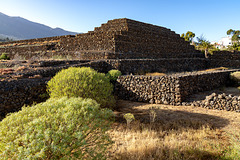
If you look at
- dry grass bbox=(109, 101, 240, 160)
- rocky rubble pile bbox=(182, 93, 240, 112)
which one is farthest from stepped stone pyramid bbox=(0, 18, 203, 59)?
dry grass bbox=(109, 101, 240, 160)

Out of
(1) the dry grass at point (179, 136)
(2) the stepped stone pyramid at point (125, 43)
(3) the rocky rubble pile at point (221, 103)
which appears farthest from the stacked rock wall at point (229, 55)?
(1) the dry grass at point (179, 136)

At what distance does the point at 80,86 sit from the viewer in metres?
6.92

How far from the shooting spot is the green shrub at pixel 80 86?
6.81 meters

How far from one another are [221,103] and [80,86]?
7.31 meters

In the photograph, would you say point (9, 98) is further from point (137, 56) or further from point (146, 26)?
point (146, 26)

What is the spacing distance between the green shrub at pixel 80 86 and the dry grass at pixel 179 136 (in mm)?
1443

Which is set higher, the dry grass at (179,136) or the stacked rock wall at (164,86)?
the stacked rock wall at (164,86)

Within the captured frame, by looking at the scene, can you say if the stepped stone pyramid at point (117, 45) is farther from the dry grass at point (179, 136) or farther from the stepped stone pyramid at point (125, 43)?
the dry grass at point (179, 136)

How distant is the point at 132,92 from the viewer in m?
10.9

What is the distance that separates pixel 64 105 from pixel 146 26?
2357 centimetres

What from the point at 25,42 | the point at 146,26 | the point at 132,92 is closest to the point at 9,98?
the point at 132,92

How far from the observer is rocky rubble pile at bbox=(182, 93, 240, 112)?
26.2 feet

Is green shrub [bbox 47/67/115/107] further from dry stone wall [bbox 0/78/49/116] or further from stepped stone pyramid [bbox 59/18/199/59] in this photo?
stepped stone pyramid [bbox 59/18/199/59]

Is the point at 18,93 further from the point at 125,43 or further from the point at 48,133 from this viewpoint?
the point at 125,43
